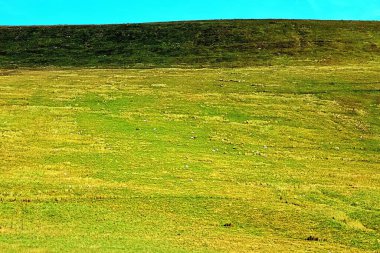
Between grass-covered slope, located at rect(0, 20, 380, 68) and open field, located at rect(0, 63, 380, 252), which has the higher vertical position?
grass-covered slope, located at rect(0, 20, 380, 68)

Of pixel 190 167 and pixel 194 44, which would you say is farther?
pixel 194 44

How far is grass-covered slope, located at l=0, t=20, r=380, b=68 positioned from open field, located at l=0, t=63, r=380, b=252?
2982 cm

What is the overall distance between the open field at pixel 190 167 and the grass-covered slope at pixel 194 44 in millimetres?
29819

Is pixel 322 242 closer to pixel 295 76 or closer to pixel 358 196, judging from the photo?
pixel 358 196

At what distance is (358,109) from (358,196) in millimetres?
26839

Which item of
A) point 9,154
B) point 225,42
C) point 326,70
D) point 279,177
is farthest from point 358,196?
point 225,42

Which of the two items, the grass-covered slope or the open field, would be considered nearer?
the open field

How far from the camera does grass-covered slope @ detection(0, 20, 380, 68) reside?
93688 mm

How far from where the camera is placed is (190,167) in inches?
1254

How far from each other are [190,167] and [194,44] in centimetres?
7735

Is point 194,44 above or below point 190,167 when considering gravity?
above

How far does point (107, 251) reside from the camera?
19.0 m

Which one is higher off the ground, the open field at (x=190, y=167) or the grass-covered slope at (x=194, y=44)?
the grass-covered slope at (x=194, y=44)

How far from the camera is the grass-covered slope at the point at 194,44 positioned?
93.7m
